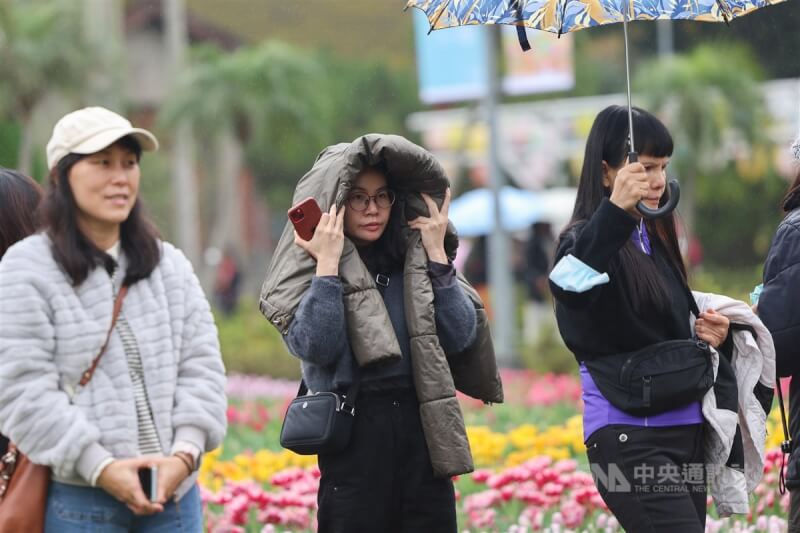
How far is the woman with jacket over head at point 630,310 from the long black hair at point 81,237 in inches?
46.6

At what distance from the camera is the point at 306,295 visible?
4027mm

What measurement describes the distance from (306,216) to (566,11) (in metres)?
1.30

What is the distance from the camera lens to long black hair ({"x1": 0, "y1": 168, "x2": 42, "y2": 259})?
4078 mm

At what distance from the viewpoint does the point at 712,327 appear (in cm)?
427

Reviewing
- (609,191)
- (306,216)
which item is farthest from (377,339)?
(609,191)

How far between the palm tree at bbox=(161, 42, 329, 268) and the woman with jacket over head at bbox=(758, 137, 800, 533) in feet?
58.5

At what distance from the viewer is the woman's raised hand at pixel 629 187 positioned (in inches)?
153

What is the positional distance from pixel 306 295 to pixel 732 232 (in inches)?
1218

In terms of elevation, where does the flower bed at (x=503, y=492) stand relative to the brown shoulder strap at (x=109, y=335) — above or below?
below

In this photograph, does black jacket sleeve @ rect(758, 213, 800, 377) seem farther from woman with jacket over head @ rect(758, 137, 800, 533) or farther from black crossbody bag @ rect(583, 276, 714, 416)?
black crossbody bag @ rect(583, 276, 714, 416)

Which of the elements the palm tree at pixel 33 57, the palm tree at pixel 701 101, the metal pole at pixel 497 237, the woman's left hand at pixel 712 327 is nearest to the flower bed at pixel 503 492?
the woman's left hand at pixel 712 327

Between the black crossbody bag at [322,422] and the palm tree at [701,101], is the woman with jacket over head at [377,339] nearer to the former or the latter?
the black crossbody bag at [322,422]

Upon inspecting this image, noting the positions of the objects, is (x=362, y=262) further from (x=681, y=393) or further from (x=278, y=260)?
(x=681, y=393)

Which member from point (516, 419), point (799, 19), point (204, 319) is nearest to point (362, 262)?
point (204, 319)
